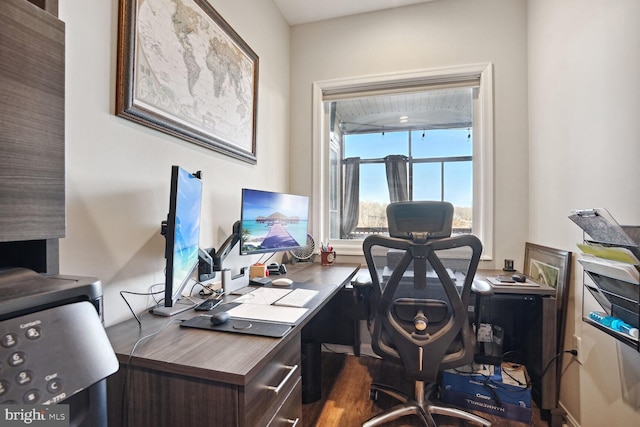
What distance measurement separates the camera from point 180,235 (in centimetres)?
101

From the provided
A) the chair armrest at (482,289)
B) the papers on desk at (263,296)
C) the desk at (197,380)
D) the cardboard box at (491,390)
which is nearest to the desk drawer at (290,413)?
the desk at (197,380)

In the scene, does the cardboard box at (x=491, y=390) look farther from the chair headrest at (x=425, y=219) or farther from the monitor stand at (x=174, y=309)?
the monitor stand at (x=174, y=309)

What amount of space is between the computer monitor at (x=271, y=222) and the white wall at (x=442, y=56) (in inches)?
24.5

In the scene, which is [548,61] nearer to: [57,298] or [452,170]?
[452,170]

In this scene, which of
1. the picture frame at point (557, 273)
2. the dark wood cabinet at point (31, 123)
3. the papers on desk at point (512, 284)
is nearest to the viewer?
the dark wood cabinet at point (31, 123)

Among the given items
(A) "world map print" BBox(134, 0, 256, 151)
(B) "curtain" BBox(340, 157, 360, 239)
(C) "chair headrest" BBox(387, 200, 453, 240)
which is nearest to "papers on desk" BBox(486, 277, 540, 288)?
(C) "chair headrest" BBox(387, 200, 453, 240)

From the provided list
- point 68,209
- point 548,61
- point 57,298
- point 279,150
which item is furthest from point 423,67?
point 57,298

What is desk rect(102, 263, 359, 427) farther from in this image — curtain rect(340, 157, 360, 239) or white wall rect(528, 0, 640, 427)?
curtain rect(340, 157, 360, 239)

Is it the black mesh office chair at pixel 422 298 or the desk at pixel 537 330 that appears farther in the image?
the desk at pixel 537 330

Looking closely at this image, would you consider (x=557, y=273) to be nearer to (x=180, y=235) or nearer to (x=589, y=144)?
(x=589, y=144)

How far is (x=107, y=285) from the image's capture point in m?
1.08

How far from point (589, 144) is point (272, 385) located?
179cm

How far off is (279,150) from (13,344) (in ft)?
7.51

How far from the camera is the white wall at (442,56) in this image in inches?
89.0
